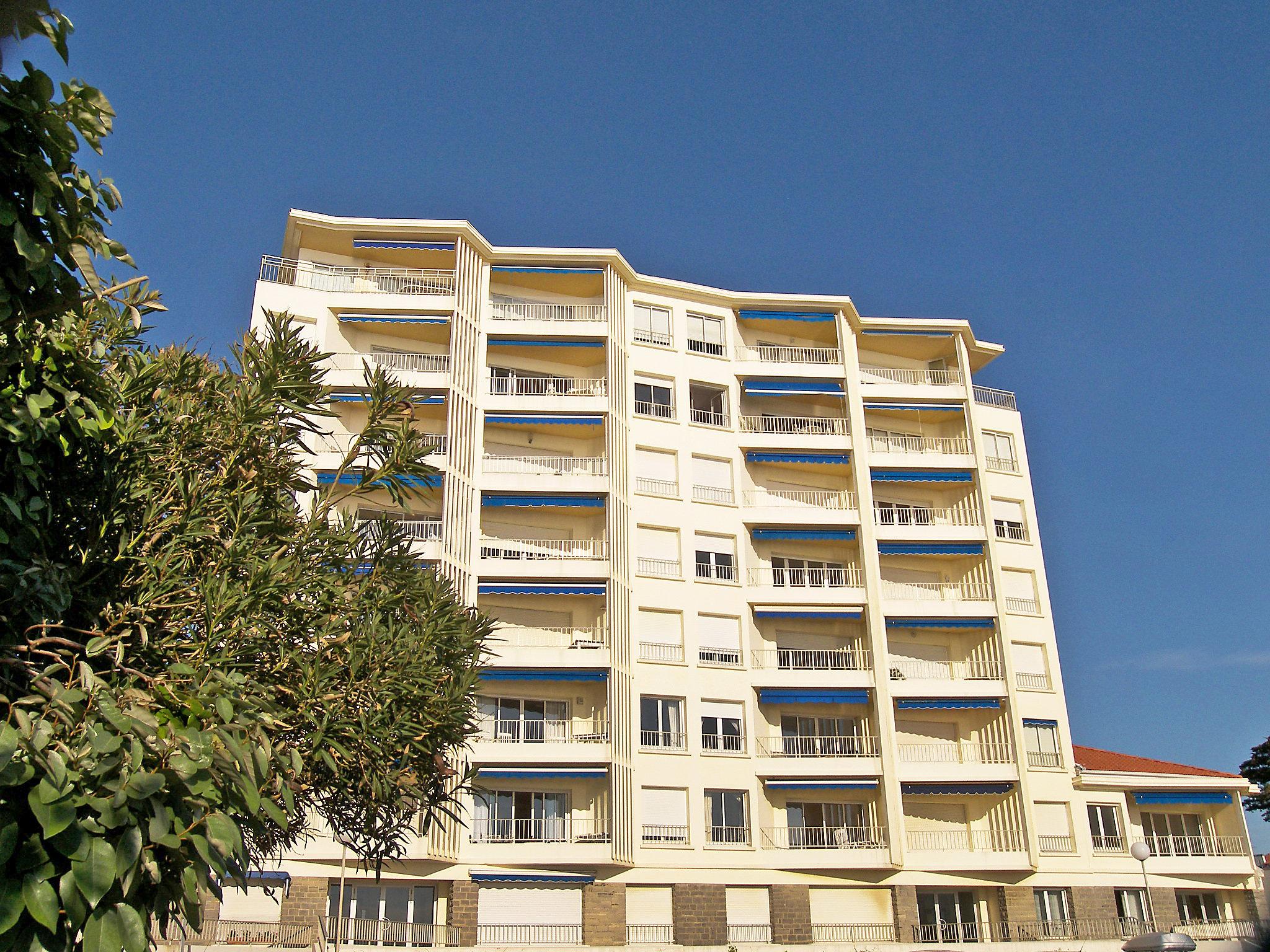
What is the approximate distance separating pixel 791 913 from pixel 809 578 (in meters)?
11.9

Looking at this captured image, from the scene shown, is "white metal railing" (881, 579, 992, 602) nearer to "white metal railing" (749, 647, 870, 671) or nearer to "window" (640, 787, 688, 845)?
"white metal railing" (749, 647, 870, 671)

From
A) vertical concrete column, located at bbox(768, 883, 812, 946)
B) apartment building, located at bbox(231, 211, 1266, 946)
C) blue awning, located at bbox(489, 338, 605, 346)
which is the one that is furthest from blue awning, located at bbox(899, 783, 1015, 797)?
blue awning, located at bbox(489, 338, 605, 346)

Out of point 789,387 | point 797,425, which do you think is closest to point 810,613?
point 797,425

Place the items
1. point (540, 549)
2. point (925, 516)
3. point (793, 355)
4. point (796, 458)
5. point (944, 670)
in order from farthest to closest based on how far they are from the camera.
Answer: point (793, 355) → point (925, 516) → point (796, 458) → point (944, 670) → point (540, 549)

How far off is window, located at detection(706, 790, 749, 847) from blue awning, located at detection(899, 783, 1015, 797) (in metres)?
5.57

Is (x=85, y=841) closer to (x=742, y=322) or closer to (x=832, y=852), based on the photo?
(x=832, y=852)

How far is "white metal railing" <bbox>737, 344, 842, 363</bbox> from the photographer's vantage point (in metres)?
45.5

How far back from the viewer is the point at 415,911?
34.1 metres

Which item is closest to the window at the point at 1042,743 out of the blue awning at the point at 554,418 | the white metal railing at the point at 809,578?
the white metal railing at the point at 809,578

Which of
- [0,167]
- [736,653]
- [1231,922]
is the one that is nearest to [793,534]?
[736,653]

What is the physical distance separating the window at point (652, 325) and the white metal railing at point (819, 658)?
12532 mm

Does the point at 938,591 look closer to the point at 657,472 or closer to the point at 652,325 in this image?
the point at 657,472

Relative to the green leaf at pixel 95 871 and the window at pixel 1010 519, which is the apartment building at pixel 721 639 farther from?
the green leaf at pixel 95 871

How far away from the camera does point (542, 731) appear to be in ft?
121
